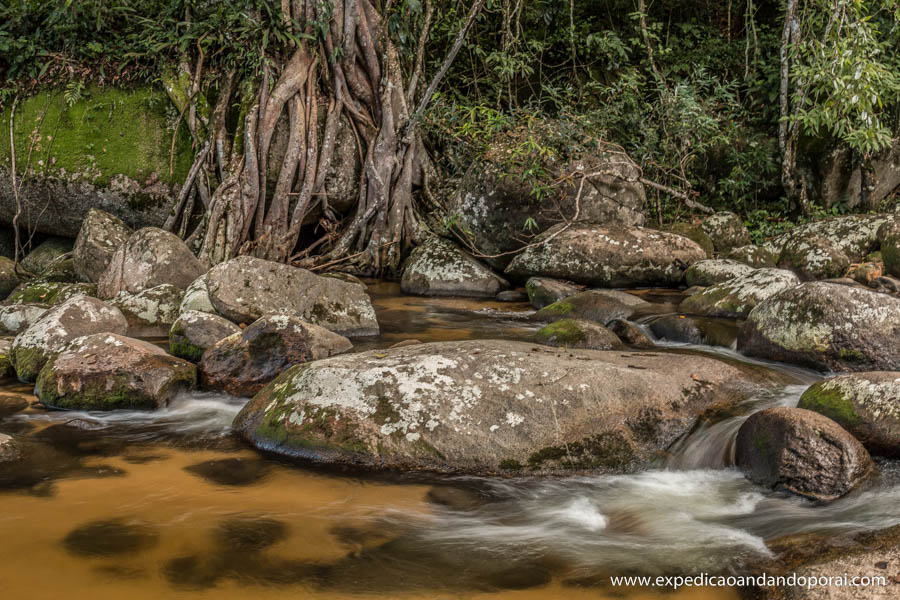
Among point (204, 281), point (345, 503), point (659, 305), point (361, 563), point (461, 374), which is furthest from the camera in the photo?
point (659, 305)

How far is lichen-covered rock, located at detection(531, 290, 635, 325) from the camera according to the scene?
6.54m

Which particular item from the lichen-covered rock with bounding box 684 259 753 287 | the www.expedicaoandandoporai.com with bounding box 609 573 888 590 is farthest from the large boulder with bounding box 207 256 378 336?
the www.expedicaoandandoporai.com with bounding box 609 573 888 590

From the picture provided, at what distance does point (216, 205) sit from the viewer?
866 cm

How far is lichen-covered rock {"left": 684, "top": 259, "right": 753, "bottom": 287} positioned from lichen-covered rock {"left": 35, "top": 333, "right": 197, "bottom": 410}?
5516 mm

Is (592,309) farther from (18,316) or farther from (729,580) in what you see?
(18,316)

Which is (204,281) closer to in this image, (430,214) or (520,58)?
(430,214)

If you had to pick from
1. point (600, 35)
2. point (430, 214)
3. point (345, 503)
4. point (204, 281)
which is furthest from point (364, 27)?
point (345, 503)

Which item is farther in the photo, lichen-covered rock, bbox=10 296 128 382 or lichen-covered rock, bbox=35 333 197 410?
lichen-covered rock, bbox=10 296 128 382

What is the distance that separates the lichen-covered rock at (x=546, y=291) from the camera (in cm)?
774

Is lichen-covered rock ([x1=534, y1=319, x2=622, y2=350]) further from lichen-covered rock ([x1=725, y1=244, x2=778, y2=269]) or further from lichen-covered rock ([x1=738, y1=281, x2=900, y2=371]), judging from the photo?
lichen-covered rock ([x1=725, y1=244, x2=778, y2=269])

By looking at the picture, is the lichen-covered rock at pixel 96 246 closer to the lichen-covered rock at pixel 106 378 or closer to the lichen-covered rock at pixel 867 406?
the lichen-covered rock at pixel 106 378

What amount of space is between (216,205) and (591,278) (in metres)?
4.61

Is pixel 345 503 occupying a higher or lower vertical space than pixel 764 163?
lower

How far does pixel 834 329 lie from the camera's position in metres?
4.71
